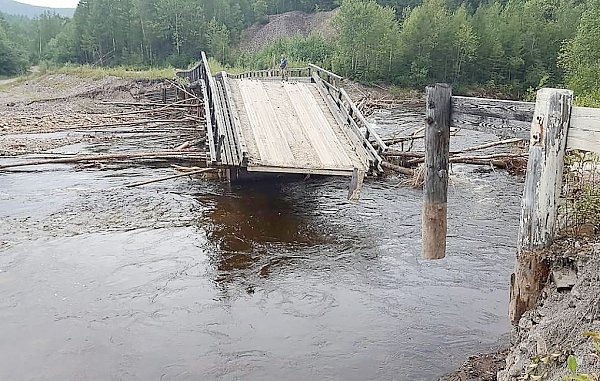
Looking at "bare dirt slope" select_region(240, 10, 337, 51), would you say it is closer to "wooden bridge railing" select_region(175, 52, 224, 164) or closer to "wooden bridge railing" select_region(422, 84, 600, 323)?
"wooden bridge railing" select_region(175, 52, 224, 164)

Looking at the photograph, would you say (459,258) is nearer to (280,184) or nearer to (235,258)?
(235,258)

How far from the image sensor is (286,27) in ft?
242

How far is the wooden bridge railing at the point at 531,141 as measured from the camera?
470 cm

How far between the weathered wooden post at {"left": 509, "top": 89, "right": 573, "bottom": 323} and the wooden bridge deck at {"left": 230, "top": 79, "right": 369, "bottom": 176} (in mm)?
6895

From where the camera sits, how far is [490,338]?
23.8 ft

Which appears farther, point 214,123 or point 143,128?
point 143,128

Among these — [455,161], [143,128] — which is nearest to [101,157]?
[455,161]

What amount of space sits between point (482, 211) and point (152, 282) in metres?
6.97

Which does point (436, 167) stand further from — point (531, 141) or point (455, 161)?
point (455, 161)

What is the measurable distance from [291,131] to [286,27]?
62822 millimetres

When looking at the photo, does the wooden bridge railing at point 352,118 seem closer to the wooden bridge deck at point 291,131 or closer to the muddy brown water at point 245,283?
the wooden bridge deck at point 291,131

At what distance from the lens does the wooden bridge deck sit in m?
12.0

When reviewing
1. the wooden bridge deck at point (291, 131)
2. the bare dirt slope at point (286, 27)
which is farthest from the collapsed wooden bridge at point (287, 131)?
the bare dirt slope at point (286, 27)

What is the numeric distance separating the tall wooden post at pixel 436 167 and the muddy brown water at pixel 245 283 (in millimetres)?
1641
